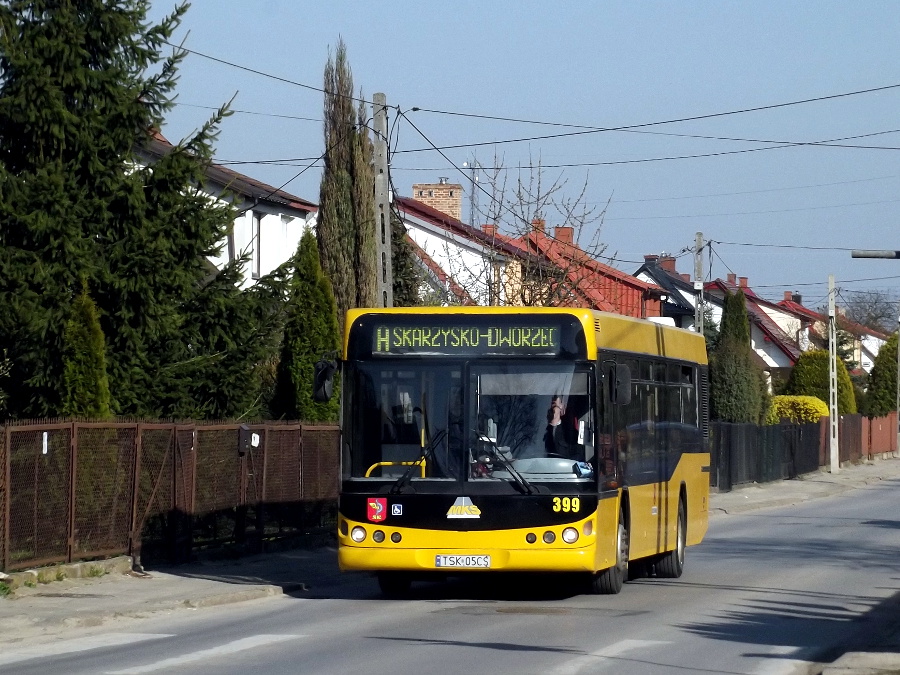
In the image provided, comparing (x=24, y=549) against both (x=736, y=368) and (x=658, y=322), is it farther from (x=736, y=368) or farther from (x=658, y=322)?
(x=736, y=368)

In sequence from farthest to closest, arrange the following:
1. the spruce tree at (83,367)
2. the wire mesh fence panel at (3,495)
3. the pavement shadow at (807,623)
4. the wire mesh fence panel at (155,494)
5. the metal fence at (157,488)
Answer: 1. the spruce tree at (83,367)
2. the wire mesh fence panel at (155,494)
3. the metal fence at (157,488)
4. the wire mesh fence panel at (3,495)
5. the pavement shadow at (807,623)

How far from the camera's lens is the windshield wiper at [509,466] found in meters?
14.1

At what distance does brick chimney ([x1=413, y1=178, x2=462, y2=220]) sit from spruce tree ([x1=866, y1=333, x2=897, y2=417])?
33300 mm

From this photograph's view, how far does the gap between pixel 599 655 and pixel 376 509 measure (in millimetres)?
4021

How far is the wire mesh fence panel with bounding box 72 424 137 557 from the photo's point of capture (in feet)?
53.6

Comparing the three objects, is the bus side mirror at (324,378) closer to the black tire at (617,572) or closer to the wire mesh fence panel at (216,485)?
the black tire at (617,572)

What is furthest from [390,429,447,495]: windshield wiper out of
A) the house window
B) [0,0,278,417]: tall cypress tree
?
the house window

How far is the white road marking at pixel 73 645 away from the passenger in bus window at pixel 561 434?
4092mm

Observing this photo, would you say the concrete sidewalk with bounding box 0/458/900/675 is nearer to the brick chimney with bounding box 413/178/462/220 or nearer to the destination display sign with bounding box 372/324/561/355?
the destination display sign with bounding box 372/324/561/355

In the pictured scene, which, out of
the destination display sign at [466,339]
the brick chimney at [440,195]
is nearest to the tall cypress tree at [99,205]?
the destination display sign at [466,339]

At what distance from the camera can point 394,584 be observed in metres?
15.6

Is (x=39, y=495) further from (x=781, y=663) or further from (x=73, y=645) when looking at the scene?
(x=781, y=663)

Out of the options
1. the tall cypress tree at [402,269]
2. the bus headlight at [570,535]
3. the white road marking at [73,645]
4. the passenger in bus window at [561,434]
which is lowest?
the white road marking at [73,645]

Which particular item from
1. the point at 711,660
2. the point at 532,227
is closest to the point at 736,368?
the point at 532,227
